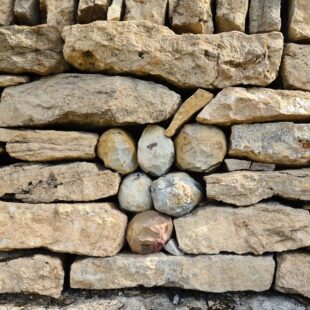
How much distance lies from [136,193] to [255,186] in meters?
0.62

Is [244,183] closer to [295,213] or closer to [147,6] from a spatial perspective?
[295,213]

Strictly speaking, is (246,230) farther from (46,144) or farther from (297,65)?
(46,144)

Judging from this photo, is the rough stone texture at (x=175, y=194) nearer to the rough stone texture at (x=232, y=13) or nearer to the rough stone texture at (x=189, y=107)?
the rough stone texture at (x=189, y=107)

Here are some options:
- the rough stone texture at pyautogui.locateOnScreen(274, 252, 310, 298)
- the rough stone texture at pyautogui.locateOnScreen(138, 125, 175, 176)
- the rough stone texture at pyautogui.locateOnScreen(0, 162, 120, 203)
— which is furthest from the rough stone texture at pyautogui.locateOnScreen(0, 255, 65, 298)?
the rough stone texture at pyautogui.locateOnScreen(274, 252, 310, 298)

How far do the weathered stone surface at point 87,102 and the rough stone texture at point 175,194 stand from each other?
1.05 feet

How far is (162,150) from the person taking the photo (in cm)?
164

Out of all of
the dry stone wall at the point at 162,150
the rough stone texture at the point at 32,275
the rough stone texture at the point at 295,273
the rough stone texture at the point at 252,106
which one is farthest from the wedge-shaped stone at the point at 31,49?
the rough stone texture at the point at 295,273

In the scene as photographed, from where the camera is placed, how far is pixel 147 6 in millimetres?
1631

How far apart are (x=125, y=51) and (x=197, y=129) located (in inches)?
21.2

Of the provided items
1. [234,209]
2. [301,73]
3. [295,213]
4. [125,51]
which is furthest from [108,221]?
[301,73]

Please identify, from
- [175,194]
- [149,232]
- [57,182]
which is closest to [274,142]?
[175,194]

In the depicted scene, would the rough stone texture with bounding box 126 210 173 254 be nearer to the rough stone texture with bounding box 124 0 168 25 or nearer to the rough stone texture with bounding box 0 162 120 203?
the rough stone texture with bounding box 0 162 120 203

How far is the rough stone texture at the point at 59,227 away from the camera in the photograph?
1.63 m

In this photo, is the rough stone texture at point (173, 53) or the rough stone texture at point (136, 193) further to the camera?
the rough stone texture at point (136, 193)
